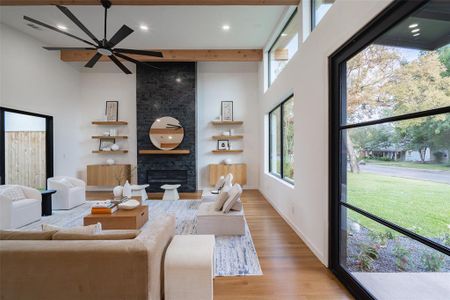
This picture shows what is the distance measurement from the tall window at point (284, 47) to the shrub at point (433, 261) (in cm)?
346

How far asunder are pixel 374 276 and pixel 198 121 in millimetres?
5864

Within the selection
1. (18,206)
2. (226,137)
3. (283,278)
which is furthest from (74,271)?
(226,137)

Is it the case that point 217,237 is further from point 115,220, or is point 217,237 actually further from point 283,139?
point 283,139

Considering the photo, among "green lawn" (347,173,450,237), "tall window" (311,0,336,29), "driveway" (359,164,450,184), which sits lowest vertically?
"green lawn" (347,173,450,237)

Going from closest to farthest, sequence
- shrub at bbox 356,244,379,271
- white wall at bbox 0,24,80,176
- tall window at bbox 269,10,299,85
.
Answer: shrub at bbox 356,244,379,271 < tall window at bbox 269,10,299,85 < white wall at bbox 0,24,80,176

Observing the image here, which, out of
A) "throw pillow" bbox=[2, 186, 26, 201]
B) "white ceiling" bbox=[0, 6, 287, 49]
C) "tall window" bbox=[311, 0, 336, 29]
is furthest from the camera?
"white ceiling" bbox=[0, 6, 287, 49]

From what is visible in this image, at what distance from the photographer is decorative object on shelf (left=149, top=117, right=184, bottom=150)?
6719mm

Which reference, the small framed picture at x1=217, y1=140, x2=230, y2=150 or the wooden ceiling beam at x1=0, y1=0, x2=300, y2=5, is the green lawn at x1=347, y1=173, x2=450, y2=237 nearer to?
the wooden ceiling beam at x1=0, y1=0, x2=300, y2=5

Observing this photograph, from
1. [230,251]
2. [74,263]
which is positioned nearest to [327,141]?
[230,251]

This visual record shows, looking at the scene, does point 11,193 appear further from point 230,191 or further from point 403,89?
point 403,89

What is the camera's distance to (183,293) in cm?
180

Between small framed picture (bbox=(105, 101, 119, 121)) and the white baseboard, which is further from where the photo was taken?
Result: small framed picture (bbox=(105, 101, 119, 121))

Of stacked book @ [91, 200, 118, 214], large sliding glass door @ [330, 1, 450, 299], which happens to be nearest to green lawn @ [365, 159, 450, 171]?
large sliding glass door @ [330, 1, 450, 299]

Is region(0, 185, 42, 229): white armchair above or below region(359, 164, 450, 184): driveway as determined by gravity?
below
